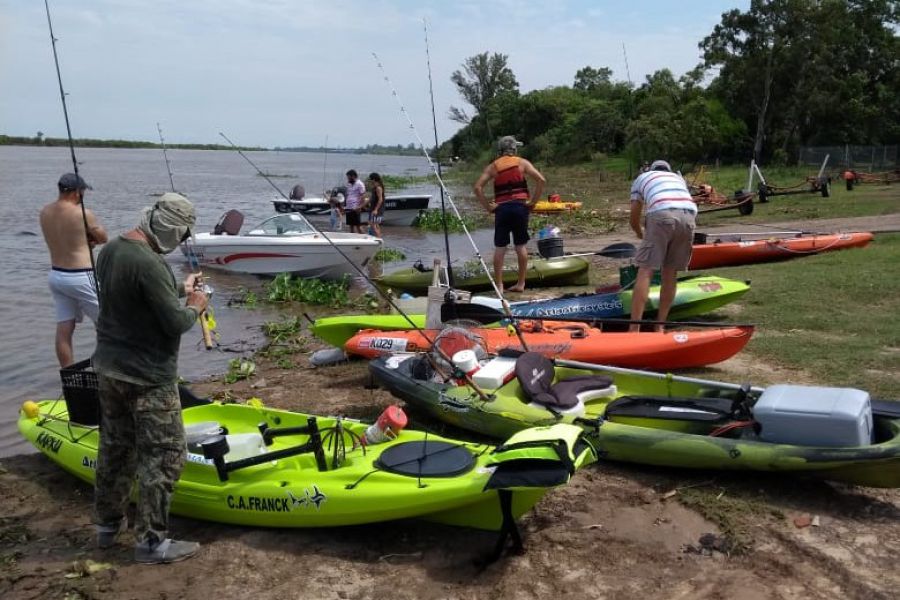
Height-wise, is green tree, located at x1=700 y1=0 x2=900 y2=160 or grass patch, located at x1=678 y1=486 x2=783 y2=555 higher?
green tree, located at x1=700 y1=0 x2=900 y2=160

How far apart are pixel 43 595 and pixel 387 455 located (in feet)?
6.14

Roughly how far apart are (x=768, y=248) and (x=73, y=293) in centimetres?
1026

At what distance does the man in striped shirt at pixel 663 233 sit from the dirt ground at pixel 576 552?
9.40 feet

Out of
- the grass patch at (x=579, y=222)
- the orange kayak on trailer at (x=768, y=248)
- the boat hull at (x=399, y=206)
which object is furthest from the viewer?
the boat hull at (x=399, y=206)

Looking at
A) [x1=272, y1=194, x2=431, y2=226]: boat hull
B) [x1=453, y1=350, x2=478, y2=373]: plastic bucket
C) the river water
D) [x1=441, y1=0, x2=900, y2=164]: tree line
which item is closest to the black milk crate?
the river water

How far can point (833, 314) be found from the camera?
8.30 metres

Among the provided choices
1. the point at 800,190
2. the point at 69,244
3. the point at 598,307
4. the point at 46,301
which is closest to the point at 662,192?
the point at 598,307

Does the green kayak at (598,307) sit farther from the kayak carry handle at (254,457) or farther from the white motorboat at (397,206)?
the white motorboat at (397,206)

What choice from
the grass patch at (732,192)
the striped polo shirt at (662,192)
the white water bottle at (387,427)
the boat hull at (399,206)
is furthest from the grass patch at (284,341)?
the boat hull at (399,206)

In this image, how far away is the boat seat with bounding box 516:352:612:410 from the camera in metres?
5.23

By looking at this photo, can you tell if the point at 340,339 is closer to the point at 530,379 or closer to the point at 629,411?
the point at 530,379

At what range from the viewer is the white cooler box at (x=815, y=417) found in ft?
13.6

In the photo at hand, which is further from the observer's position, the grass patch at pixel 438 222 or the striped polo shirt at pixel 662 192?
the grass patch at pixel 438 222

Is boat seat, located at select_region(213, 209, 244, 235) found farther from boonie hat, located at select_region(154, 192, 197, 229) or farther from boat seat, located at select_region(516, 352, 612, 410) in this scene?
boonie hat, located at select_region(154, 192, 197, 229)
